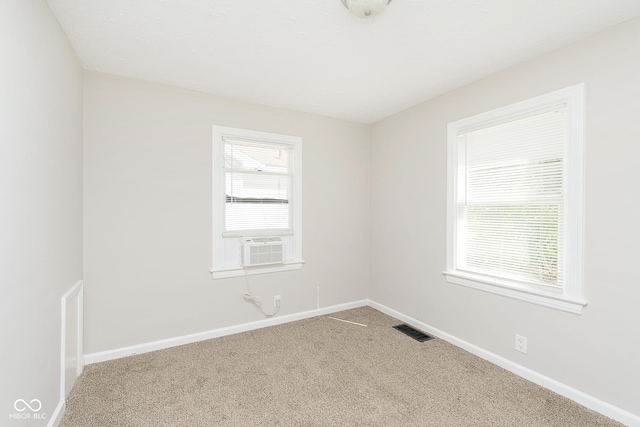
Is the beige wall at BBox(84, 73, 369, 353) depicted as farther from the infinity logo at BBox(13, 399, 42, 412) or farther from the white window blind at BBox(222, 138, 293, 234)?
the infinity logo at BBox(13, 399, 42, 412)

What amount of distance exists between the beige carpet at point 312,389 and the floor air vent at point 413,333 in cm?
9

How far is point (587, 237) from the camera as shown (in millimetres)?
1946

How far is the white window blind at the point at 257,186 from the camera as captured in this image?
10.1ft

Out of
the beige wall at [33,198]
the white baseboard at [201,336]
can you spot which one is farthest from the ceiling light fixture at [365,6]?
the white baseboard at [201,336]

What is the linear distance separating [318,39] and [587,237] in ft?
7.42

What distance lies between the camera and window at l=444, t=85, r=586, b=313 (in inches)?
79.3

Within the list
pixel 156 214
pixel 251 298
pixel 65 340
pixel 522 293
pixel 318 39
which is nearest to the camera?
pixel 65 340

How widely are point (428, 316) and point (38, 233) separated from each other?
3.21 meters

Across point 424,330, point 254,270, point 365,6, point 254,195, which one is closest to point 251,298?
point 254,270

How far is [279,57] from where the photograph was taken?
2225mm

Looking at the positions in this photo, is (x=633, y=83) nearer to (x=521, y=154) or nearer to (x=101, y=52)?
(x=521, y=154)

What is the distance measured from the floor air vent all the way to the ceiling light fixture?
2.79 metres

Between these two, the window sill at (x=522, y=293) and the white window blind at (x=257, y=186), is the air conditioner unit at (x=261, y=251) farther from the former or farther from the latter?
the window sill at (x=522, y=293)

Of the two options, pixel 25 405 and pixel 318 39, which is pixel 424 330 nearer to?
pixel 318 39
